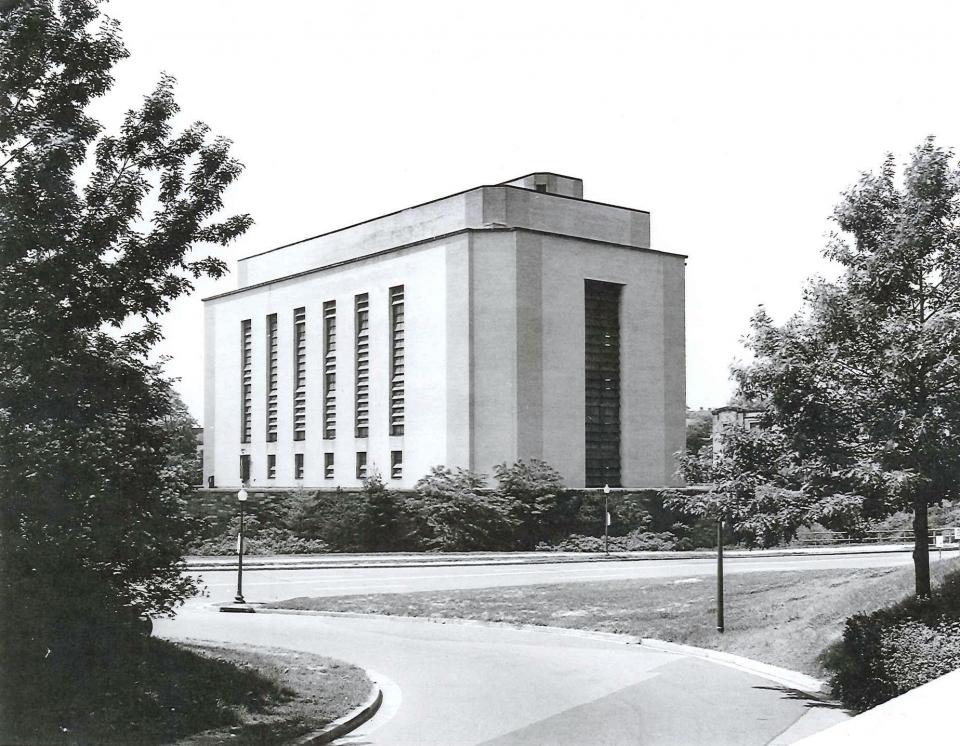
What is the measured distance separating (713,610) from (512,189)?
33723 mm

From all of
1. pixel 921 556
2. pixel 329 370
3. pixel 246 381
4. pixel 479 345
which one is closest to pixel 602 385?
pixel 479 345

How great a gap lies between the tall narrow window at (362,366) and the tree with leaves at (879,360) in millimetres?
41867

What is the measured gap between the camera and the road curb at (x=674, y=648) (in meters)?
15.3

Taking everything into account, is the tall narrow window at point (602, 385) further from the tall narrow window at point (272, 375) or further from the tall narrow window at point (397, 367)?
the tall narrow window at point (272, 375)

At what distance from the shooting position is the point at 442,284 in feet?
169

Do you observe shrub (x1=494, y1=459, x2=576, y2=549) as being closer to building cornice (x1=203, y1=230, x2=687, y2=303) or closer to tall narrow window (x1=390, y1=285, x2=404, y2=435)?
tall narrow window (x1=390, y1=285, x2=404, y2=435)

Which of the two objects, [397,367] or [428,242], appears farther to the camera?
[397,367]

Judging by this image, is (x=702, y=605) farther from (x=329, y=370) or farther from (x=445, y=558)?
(x=329, y=370)

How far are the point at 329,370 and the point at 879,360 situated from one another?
154 ft

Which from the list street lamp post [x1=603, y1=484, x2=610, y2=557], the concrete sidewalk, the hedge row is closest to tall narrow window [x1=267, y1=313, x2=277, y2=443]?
the concrete sidewalk

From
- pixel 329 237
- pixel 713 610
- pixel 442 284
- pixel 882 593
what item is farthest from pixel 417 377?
pixel 882 593

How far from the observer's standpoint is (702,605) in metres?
24.3

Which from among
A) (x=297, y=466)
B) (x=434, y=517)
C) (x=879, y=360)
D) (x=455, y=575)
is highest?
(x=879, y=360)

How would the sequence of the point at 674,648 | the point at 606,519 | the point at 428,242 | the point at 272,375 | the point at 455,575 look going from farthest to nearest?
the point at 272,375
the point at 428,242
the point at 606,519
the point at 455,575
the point at 674,648
